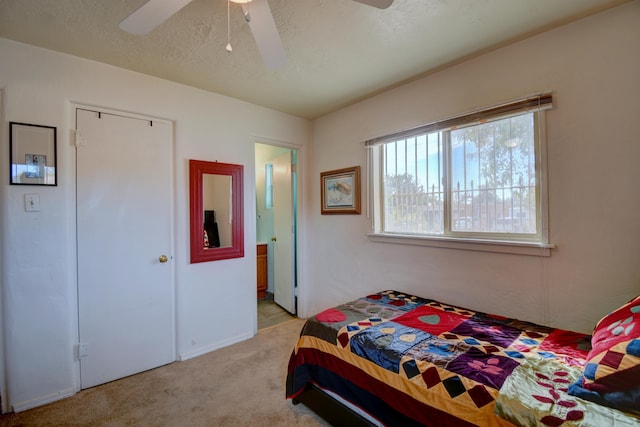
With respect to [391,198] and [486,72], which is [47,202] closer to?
→ [391,198]

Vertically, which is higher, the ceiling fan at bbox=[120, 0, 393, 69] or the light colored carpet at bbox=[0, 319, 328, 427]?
the ceiling fan at bbox=[120, 0, 393, 69]

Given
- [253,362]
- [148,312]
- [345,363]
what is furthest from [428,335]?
[148,312]

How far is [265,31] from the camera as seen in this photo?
138cm

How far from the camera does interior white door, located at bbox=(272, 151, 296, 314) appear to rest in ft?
11.8

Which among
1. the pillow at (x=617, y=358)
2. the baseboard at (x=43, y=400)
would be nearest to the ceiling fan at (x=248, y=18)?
the pillow at (x=617, y=358)

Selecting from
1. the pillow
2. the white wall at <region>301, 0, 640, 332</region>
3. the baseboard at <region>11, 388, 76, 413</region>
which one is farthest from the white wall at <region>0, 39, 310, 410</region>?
the pillow

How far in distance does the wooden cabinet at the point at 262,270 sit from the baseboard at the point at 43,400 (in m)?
2.35

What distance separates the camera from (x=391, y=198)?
2.74 m

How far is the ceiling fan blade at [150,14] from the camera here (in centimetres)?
119

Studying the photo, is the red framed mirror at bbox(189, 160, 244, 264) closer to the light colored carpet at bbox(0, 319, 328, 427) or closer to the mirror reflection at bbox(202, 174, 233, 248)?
the mirror reflection at bbox(202, 174, 233, 248)

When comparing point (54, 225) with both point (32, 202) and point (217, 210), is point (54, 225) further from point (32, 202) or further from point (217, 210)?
point (217, 210)

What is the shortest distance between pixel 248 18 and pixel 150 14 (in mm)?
427

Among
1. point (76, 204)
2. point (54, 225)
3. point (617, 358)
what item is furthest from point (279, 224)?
point (617, 358)

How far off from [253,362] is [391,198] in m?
1.98
